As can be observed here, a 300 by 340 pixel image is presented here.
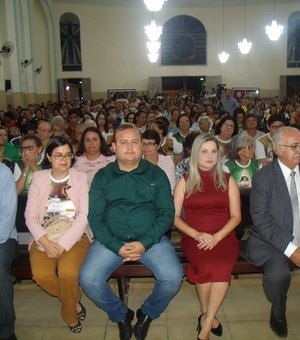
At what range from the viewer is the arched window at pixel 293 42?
2352 cm

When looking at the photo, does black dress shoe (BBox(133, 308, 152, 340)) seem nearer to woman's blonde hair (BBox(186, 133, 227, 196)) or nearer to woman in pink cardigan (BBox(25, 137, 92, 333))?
woman in pink cardigan (BBox(25, 137, 92, 333))

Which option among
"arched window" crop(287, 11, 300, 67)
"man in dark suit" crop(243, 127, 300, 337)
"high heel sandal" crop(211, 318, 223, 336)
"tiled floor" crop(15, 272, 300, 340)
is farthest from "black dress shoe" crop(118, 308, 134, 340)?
"arched window" crop(287, 11, 300, 67)

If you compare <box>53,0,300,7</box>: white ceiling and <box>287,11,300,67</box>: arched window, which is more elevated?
<box>53,0,300,7</box>: white ceiling

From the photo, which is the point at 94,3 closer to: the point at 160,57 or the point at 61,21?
the point at 61,21

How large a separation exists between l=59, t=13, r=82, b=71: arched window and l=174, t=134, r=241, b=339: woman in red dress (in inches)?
830

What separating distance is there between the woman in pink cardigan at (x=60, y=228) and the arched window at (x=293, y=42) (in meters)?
23.4

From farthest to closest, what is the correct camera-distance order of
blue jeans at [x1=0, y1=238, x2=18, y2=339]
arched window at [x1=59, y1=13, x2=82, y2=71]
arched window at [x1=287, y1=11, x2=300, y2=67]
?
arched window at [x1=287, y1=11, x2=300, y2=67] → arched window at [x1=59, y1=13, x2=82, y2=71] → blue jeans at [x1=0, y1=238, x2=18, y2=339]

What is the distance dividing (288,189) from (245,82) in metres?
22.1

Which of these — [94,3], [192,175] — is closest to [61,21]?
[94,3]

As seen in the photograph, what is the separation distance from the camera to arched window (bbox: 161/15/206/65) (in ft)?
76.8

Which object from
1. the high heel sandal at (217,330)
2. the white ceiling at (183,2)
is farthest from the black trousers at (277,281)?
the white ceiling at (183,2)

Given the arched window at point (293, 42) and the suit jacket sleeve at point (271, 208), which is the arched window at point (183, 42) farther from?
the suit jacket sleeve at point (271, 208)

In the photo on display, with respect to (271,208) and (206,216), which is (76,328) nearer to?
(206,216)

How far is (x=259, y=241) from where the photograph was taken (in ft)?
10.5
